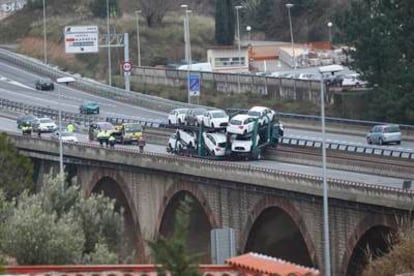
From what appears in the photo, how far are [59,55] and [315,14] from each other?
76.3 feet

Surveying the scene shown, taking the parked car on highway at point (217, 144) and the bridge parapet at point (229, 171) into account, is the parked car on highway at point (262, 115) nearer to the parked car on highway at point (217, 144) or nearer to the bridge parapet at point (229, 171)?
the parked car on highway at point (217, 144)

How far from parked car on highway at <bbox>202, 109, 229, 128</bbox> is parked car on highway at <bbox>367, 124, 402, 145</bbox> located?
8.26m

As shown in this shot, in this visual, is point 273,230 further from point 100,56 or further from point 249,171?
point 100,56

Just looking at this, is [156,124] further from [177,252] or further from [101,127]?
[177,252]

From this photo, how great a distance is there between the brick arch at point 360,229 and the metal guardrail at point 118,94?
24.7 metres

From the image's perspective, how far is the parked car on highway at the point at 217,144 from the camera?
58.9 meters

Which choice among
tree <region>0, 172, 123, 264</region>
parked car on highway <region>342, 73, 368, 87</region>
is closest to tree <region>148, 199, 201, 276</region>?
tree <region>0, 172, 123, 264</region>

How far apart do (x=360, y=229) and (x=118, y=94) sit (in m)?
55.4

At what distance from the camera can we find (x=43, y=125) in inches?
2990

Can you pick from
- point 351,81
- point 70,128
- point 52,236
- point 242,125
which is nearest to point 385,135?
point 242,125

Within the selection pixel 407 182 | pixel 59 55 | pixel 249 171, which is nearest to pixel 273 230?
pixel 249 171

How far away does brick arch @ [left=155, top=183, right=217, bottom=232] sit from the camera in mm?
52959

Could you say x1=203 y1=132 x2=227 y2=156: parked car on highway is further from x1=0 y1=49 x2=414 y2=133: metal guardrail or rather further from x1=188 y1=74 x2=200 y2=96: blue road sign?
x1=188 y1=74 x2=200 y2=96: blue road sign

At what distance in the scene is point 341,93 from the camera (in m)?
82.3
